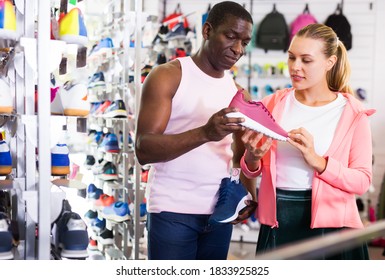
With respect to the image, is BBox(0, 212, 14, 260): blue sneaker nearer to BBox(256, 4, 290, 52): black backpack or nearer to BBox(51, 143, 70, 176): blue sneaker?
BBox(51, 143, 70, 176): blue sneaker

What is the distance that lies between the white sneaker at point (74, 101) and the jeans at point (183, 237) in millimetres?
457

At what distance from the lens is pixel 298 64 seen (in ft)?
3.81

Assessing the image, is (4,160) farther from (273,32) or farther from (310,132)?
(273,32)

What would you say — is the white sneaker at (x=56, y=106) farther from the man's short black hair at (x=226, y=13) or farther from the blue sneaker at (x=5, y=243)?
the man's short black hair at (x=226, y=13)

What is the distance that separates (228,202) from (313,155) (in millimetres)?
233

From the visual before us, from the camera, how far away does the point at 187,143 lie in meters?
1.03

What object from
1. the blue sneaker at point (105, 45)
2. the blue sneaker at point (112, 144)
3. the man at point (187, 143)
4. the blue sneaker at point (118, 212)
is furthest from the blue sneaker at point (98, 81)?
the man at point (187, 143)

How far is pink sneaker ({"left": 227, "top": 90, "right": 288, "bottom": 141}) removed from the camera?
1036 mm

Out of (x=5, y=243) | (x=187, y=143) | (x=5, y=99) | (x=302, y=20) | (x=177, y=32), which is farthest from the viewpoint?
(x=302, y=20)

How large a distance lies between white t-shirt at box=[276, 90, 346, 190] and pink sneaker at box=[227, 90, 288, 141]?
0.10 meters

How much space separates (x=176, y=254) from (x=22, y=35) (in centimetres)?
78

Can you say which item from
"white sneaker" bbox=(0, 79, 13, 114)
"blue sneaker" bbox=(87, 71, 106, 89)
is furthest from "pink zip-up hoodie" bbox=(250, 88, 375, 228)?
"blue sneaker" bbox=(87, 71, 106, 89)

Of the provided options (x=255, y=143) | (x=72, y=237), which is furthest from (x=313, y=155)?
(x=72, y=237)
